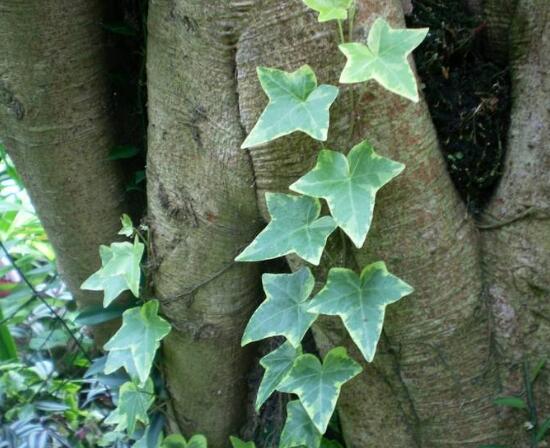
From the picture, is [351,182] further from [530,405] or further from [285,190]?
[530,405]

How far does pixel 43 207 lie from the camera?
3.92ft

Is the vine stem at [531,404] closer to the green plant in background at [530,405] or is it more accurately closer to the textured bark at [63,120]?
the green plant in background at [530,405]

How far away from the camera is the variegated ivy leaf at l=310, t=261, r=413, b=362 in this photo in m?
0.82

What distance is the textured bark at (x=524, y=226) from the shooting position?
35.9 inches

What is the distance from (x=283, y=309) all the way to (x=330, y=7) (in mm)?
403

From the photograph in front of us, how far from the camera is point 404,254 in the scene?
0.92 m

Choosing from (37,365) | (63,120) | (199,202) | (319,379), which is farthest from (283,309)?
(37,365)

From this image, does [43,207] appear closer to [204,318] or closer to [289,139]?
[204,318]

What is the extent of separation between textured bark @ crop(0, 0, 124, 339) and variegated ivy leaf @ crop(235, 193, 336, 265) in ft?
1.43

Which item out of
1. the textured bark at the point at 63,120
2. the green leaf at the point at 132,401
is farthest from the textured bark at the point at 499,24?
the green leaf at the point at 132,401

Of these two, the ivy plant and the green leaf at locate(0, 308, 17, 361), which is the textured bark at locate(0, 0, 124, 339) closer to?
the ivy plant

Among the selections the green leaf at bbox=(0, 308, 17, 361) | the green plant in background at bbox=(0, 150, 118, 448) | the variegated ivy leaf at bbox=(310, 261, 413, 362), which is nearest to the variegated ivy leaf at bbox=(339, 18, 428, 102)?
the variegated ivy leaf at bbox=(310, 261, 413, 362)

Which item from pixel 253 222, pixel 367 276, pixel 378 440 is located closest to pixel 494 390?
pixel 378 440

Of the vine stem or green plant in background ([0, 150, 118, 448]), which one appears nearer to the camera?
the vine stem
